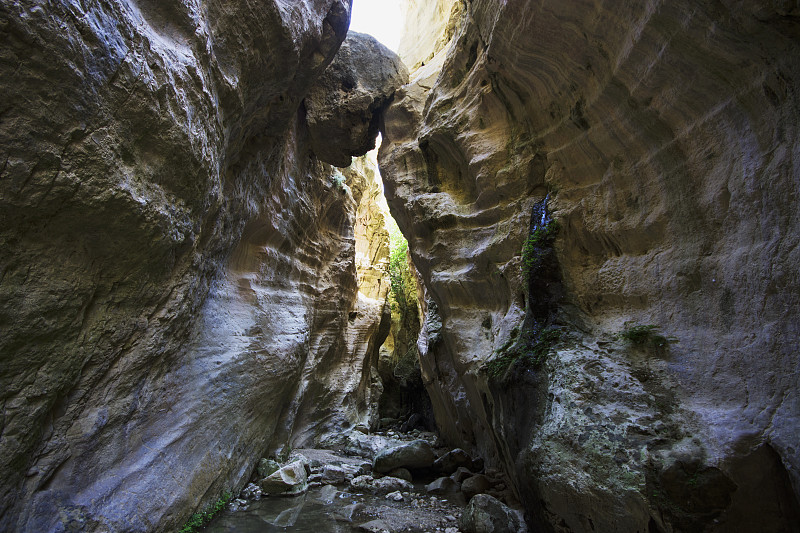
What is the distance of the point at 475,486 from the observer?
247 inches

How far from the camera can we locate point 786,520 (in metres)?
2.69

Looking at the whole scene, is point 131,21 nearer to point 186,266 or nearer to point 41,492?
point 186,266

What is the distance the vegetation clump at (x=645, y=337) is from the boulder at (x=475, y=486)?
3.51 meters

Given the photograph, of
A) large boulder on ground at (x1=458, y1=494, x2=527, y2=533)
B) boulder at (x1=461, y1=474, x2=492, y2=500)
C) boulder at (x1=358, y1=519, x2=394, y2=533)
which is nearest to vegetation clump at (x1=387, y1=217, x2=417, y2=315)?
boulder at (x1=461, y1=474, x2=492, y2=500)

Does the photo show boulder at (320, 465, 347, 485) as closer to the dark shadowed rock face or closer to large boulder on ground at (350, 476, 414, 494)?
large boulder on ground at (350, 476, 414, 494)

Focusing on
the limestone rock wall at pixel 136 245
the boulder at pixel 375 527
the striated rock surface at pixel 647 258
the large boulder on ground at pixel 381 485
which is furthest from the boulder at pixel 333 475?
the striated rock surface at pixel 647 258

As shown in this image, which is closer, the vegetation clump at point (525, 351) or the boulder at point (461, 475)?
the vegetation clump at point (525, 351)

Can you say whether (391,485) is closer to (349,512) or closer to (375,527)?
(349,512)

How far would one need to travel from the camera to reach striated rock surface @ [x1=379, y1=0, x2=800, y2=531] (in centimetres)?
290

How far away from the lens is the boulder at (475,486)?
20.4 ft

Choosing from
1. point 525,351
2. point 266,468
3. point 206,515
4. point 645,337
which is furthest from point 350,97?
point 206,515

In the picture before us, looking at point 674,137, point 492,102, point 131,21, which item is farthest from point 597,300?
point 131,21

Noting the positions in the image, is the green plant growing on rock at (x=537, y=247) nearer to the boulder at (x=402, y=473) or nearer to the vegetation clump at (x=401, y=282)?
the boulder at (x=402, y=473)

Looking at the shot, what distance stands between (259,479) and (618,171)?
7.27 m
